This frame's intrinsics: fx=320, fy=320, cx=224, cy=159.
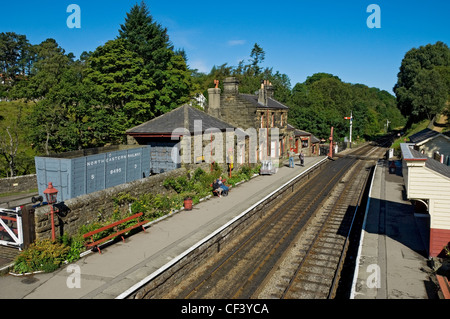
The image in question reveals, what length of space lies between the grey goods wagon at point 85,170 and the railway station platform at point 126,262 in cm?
417

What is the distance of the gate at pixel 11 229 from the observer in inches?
436

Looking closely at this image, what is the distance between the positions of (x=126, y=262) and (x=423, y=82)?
2540 inches

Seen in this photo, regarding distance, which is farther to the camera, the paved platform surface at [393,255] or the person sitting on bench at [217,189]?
the person sitting on bench at [217,189]

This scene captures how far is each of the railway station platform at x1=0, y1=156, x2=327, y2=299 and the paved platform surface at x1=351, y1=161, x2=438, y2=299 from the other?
6.30m

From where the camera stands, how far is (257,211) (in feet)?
60.7

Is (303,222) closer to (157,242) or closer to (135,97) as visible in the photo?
(157,242)

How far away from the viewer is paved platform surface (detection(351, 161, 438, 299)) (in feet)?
32.3

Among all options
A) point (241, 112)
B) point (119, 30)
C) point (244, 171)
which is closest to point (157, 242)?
point (244, 171)

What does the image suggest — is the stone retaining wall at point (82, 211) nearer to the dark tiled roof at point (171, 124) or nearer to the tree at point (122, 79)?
the dark tiled roof at point (171, 124)

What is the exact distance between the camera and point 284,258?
522 inches

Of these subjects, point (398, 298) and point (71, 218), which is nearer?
point (398, 298)

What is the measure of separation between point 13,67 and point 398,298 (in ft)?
337

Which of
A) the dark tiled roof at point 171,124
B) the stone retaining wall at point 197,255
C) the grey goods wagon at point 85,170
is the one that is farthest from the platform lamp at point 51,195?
the dark tiled roof at point 171,124

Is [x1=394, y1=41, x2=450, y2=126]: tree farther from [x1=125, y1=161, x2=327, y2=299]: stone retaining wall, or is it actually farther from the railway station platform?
the railway station platform
